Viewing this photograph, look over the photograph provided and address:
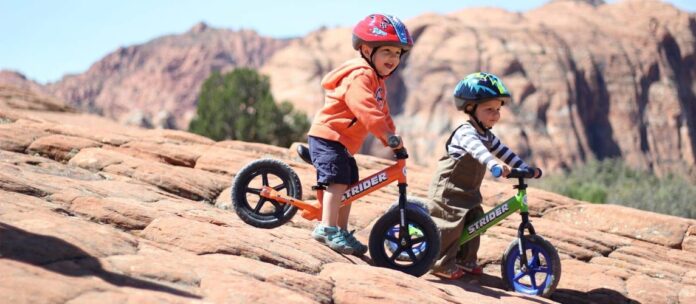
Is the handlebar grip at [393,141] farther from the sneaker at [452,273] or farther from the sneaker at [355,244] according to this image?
the sneaker at [452,273]

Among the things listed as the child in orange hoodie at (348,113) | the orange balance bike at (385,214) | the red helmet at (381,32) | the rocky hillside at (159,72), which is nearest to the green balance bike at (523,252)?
the orange balance bike at (385,214)

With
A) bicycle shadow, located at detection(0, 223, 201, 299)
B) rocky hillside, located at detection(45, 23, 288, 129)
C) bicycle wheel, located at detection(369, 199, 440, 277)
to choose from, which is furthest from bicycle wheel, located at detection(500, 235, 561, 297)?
rocky hillside, located at detection(45, 23, 288, 129)

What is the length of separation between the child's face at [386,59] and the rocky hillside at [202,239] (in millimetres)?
1475

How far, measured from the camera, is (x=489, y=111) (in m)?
5.94

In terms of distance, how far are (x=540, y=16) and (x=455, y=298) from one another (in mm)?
84916

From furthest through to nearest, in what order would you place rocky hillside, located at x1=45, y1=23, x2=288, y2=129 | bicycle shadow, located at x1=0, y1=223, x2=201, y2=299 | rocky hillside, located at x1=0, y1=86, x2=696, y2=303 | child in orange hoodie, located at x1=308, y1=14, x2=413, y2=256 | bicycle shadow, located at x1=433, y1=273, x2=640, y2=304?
rocky hillside, located at x1=45, y1=23, x2=288, y2=129 < bicycle shadow, located at x1=433, y1=273, x2=640, y2=304 < child in orange hoodie, located at x1=308, y1=14, x2=413, y2=256 < rocky hillside, located at x1=0, y1=86, x2=696, y2=303 < bicycle shadow, located at x1=0, y1=223, x2=201, y2=299

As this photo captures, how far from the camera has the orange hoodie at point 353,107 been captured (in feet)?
17.2

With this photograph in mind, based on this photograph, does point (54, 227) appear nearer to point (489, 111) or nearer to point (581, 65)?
point (489, 111)

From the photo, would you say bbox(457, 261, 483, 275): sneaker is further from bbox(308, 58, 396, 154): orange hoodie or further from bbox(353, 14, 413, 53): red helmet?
bbox(353, 14, 413, 53): red helmet

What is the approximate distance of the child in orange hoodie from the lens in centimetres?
539

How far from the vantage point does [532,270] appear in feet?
18.9

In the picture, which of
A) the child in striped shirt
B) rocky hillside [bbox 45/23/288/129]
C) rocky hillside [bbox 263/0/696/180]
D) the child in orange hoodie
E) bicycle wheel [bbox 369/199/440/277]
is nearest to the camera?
bicycle wheel [bbox 369/199/440/277]

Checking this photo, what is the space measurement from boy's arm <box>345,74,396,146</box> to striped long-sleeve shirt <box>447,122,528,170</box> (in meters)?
0.76

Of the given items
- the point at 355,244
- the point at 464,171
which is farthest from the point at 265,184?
the point at 464,171
